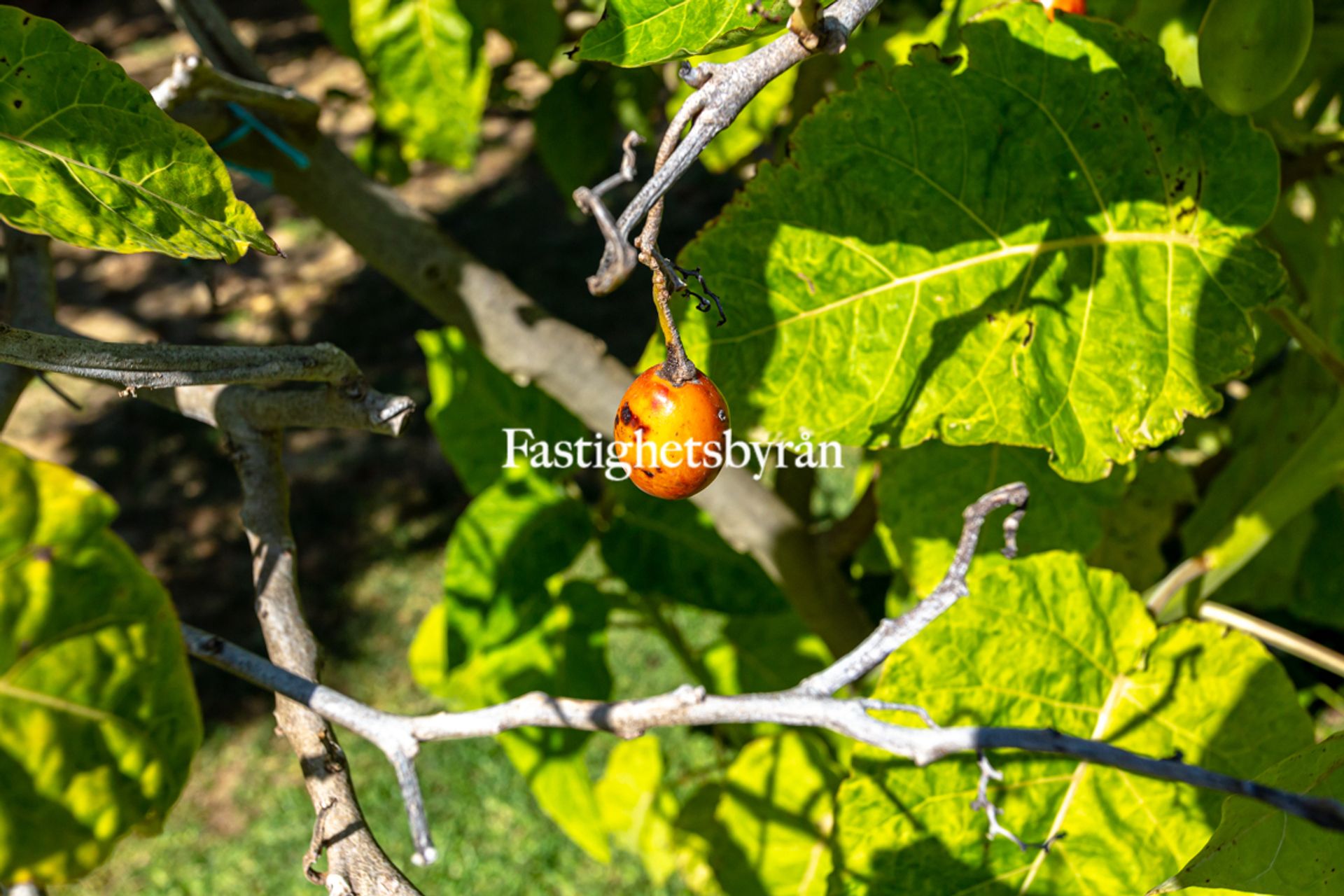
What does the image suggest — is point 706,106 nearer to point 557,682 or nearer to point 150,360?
point 150,360

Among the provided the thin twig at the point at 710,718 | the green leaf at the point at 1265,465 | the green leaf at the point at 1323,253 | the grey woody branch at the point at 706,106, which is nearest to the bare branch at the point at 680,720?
the thin twig at the point at 710,718

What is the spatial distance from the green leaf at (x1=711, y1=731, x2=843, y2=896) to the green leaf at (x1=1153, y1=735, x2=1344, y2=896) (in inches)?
31.9

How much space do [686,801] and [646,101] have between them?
A: 1.37 m

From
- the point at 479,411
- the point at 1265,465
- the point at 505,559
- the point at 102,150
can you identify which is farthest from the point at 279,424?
the point at 1265,465

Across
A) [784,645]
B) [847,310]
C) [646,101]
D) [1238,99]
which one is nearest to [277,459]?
[847,310]

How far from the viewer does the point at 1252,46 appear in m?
0.86

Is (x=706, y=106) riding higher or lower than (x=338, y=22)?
higher

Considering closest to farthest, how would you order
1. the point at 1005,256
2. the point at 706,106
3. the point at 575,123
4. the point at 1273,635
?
the point at 706,106 < the point at 1005,256 < the point at 1273,635 < the point at 575,123

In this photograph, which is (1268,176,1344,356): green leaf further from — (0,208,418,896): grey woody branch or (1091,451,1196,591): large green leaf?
(0,208,418,896): grey woody branch

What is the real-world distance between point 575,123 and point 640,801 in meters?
1.42

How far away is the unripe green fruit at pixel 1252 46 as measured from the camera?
2.80ft

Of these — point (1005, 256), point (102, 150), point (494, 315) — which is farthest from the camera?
point (494, 315)

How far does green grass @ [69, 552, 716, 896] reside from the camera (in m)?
2.70

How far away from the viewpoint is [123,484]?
4070 millimetres
